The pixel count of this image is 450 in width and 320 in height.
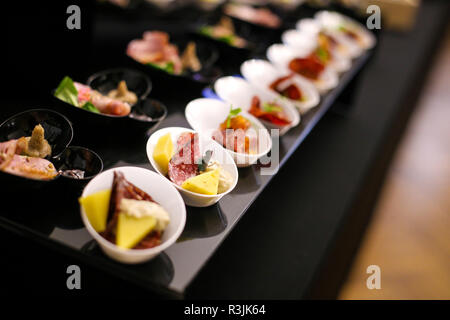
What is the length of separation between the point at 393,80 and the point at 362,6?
2.98ft

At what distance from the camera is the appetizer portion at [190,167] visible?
48.8 inches

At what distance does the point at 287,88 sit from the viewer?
6.50 ft

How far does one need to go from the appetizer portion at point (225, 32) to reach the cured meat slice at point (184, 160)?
1027 millimetres

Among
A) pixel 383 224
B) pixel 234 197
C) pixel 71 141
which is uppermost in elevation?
pixel 71 141

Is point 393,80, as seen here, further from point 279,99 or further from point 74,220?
point 74,220

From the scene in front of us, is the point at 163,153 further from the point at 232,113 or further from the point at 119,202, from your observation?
the point at 232,113

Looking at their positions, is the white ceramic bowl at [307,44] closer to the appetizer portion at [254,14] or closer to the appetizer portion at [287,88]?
the appetizer portion at [254,14]

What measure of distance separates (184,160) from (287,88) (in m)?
0.87

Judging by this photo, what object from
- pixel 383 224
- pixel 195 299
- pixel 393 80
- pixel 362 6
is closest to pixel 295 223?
pixel 195 299

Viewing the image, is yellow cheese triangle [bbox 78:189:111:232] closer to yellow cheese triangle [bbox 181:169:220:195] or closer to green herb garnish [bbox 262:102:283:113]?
yellow cheese triangle [bbox 181:169:220:195]

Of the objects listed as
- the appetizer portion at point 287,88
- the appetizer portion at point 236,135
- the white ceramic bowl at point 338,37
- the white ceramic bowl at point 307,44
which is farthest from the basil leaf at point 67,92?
the white ceramic bowl at point 338,37

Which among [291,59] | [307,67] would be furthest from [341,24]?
[307,67]

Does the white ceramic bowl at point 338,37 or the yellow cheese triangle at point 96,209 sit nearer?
the yellow cheese triangle at point 96,209

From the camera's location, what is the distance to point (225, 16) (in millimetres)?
2715
